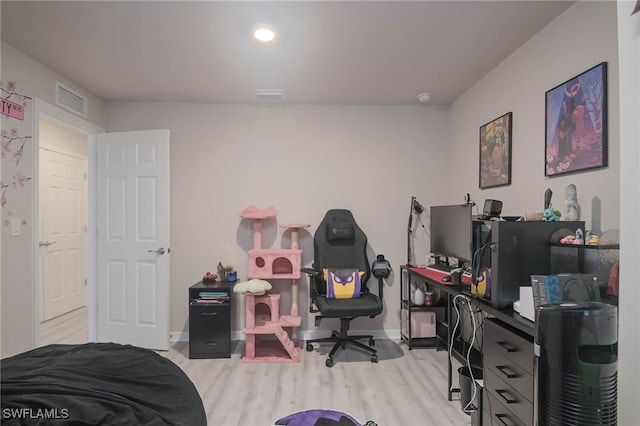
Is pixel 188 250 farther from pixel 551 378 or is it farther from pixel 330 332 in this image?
pixel 551 378

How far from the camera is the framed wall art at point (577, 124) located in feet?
5.40

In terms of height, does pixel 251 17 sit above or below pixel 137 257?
above

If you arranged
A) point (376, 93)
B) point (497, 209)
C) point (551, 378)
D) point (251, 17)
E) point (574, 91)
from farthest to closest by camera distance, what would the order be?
point (376, 93)
point (497, 209)
point (251, 17)
point (574, 91)
point (551, 378)

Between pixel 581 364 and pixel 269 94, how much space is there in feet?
10.0

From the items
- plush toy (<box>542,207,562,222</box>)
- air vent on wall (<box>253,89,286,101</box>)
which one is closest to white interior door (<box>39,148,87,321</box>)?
air vent on wall (<box>253,89,286,101</box>)

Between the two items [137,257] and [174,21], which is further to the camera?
[137,257]

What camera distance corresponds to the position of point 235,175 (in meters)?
3.48

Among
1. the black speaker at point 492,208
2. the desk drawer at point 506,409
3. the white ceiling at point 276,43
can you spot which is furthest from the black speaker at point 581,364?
the white ceiling at point 276,43

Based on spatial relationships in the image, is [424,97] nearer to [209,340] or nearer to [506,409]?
[506,409]

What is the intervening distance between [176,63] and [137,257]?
191 centimetres

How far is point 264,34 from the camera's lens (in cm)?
212

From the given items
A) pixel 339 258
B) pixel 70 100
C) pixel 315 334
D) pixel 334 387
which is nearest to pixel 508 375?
pixel 334 387

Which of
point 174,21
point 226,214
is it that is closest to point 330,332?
point 226,214

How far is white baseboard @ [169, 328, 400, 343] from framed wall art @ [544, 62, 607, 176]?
88.9 inches
